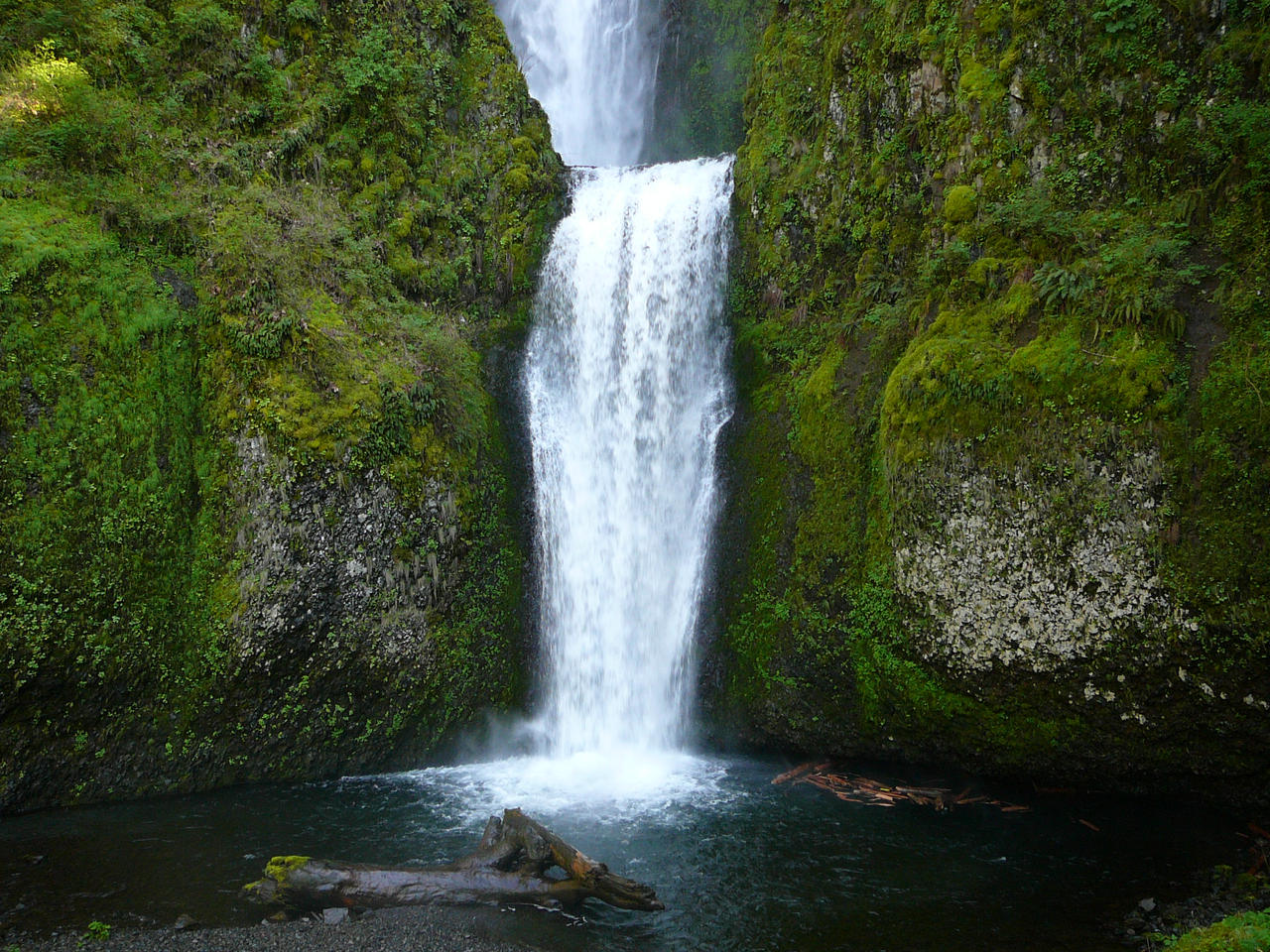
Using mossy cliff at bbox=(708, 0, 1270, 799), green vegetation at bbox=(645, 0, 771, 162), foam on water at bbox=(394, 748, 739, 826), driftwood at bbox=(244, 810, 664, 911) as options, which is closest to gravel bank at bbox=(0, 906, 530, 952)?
driftwood at bbox=(244, 810, 664, 911)

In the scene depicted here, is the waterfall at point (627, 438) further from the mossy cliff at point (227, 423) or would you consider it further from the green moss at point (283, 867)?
the green moss at point (283, 867)

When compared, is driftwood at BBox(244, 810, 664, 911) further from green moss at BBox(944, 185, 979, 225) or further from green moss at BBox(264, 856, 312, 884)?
green moss at BBox(944, 185, 979, 225)

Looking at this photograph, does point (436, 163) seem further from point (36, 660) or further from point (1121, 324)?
point (1121, 324)

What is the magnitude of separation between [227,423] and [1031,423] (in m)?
10.1

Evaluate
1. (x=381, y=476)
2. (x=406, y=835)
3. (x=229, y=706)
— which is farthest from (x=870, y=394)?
(x=229, y=706)

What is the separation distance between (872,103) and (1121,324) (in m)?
5.74

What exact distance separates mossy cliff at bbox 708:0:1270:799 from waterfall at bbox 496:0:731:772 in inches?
37.6

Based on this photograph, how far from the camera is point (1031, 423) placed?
9016 mm

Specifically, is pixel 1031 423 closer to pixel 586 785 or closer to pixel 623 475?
pixel 623 475

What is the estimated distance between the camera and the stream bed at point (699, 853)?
6.73 m

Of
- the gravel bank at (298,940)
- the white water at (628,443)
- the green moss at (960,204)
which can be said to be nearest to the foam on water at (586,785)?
the white water at (628,443)

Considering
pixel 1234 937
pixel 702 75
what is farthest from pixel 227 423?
pixel 702 75

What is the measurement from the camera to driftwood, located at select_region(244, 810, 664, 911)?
22.0 ft

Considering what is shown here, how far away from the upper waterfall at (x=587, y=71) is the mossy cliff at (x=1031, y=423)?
10692 mm
